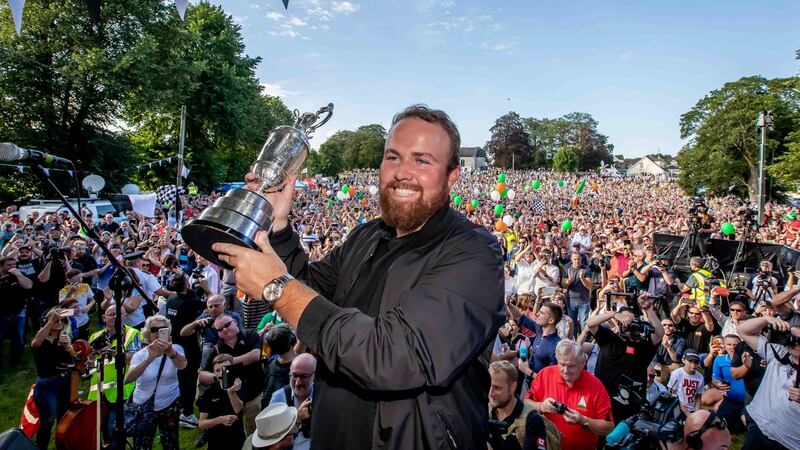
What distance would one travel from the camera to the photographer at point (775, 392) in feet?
14.4

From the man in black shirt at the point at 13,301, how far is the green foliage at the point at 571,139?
9791 cm

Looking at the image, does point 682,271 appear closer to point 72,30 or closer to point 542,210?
point 542,210

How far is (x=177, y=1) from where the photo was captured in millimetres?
3547

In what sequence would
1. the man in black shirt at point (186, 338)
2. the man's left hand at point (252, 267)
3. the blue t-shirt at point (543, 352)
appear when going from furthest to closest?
1. the man in black shirt at point (186, 338)
2. the blue t-shirt at point (543, 352)
3. the man's left hand at point (252, 267)

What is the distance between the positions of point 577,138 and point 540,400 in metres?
115

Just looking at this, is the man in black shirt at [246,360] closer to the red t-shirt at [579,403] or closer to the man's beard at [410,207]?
the red t-shirt at [579,403]

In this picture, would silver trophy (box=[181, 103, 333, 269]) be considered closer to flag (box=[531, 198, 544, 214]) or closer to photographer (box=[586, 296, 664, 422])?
photographer (box=[586, 296, 664, 422])

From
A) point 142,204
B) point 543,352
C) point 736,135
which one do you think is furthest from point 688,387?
point 736,135

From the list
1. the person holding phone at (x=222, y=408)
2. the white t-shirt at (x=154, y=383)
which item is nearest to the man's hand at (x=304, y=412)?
the person holding phone at (x=222, y=408)

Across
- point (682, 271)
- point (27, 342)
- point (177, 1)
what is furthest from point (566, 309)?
point (27, 342)

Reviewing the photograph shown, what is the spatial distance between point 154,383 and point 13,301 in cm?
457

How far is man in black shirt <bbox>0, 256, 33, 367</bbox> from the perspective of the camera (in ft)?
24.9

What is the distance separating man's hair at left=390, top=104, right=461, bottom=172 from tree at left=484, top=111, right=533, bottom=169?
88.5 meters

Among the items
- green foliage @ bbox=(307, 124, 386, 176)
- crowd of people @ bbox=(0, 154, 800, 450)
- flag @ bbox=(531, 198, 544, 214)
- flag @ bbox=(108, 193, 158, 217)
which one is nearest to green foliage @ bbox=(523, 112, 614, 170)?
green foliage @ bbox=(307, 124, 386, 176)
